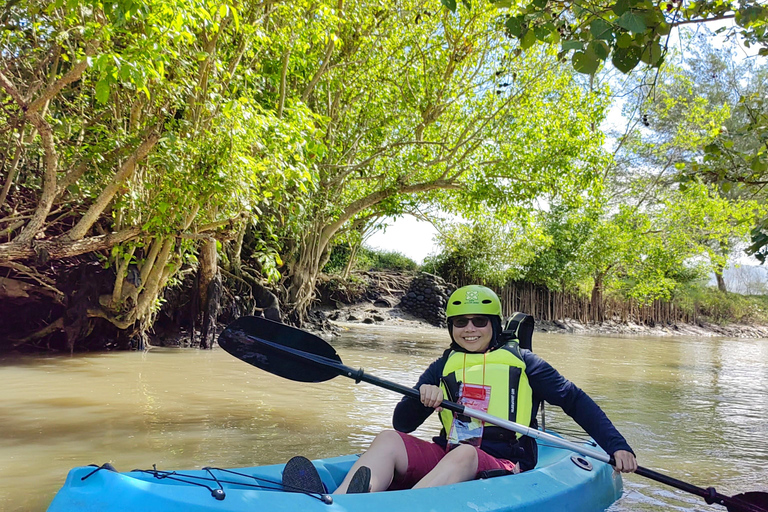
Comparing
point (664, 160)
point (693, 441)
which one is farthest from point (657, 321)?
point (693, 441)

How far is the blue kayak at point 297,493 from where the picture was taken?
1916 millimetres

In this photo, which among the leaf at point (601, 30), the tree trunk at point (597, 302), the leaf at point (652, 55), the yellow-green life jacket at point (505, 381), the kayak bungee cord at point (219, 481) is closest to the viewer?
the kayak bungee cord at point (219, 481)

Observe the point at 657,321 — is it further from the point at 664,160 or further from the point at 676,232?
the point at 664,160

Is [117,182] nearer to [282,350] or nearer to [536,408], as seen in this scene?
[282,350]

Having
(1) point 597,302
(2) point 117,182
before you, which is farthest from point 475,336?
(1) point 597,302

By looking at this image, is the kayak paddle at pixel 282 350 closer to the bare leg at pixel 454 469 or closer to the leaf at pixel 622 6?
the bare leg at pixel 454 469

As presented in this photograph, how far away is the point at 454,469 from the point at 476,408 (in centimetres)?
37

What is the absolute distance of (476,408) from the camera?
2730mm

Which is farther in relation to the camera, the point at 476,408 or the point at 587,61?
the point at 476,408

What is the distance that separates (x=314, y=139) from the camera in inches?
261

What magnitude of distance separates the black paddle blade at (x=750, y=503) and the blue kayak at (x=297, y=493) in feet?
1.89

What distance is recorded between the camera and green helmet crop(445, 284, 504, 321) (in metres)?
2.78

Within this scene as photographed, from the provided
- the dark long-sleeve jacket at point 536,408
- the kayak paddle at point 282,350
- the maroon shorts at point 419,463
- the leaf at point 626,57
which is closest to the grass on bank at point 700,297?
the kayak paddle at point 282,350

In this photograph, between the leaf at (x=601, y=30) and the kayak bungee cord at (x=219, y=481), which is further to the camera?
the leaf at (x=601, y=30)
